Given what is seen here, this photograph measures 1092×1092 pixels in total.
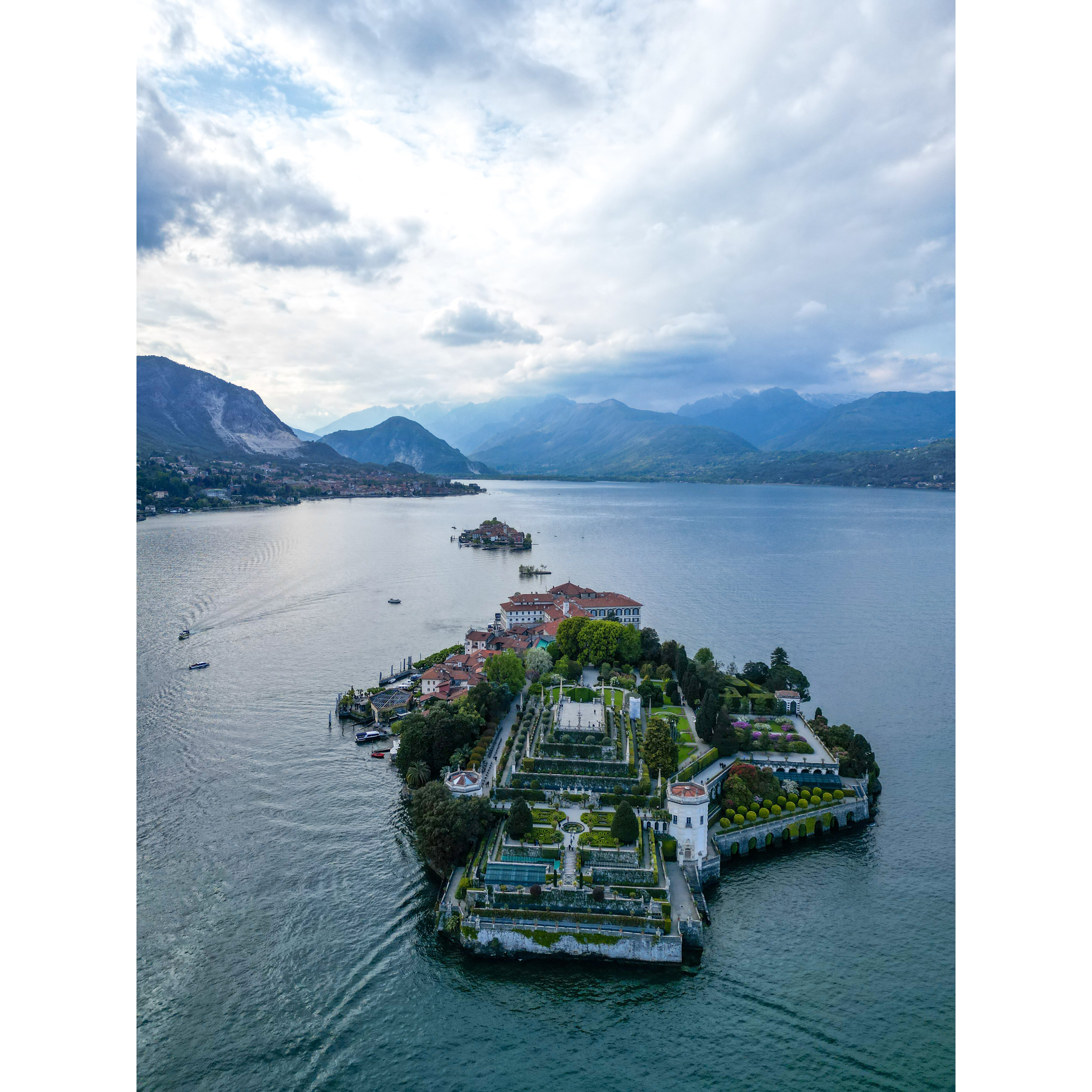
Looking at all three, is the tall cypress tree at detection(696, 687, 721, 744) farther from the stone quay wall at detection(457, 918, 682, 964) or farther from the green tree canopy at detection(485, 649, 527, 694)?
the stone quay wall at detection(457, 918, 682, 964)

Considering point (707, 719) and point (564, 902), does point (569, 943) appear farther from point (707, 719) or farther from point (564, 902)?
point (707, 719)

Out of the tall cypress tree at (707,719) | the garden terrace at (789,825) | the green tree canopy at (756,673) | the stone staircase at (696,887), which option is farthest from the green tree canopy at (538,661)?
the stone staircase at (696,887)

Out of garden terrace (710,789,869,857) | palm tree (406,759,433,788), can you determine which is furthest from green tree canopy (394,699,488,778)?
garden terrace (710,789,869,857)

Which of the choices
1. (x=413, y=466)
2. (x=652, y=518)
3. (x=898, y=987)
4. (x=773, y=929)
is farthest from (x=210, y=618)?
(x=413, y=466)

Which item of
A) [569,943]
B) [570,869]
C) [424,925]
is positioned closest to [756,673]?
[570,869]

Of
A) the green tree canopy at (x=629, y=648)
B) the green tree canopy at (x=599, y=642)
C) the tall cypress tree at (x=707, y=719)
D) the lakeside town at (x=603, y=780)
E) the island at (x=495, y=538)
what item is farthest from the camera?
the island at (x=495, y=538)

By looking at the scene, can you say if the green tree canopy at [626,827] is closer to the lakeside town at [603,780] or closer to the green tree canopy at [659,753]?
the lakeside town at [603,780]

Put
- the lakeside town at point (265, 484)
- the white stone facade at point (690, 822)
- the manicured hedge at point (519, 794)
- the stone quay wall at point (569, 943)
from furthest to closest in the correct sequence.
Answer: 1. the lakeside town at point (265, 484)
2. the manicured hedge at point (519, 794)
3. the white stone facade at point (690, 822)
4. the stone quay wall at point (569, 943)

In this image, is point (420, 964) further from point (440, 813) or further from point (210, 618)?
point (210, 618)
